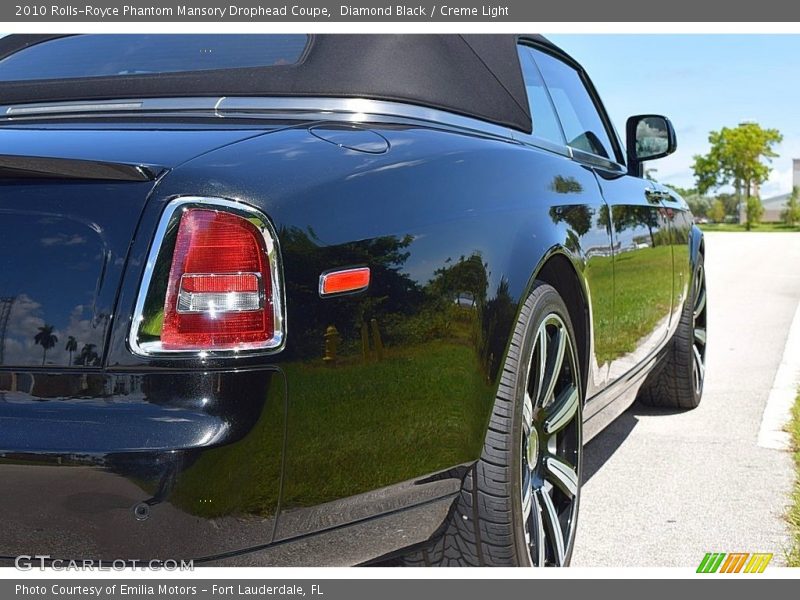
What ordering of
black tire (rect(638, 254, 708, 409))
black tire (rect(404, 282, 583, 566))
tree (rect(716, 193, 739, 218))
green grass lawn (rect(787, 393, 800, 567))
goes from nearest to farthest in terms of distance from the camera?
black tire (rect(404, 282, 583, 566)) → green grass lawn (rect(787, 393, 800, 567)) → black tire (rect(638, 254, 708, 409)) → tree (rect(716, 193, 739, 218))

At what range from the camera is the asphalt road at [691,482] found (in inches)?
130

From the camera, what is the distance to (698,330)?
565cm

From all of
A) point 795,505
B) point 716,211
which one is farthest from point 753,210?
point 795,505

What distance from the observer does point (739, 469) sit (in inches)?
164

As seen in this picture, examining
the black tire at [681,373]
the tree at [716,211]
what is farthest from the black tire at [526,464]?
the tree at [716,211]

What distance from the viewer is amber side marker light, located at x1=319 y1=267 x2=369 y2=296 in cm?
189

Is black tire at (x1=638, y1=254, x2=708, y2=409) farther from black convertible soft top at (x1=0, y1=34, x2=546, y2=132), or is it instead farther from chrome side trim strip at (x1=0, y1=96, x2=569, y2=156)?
chrome side trim strip at (x1=0, y1=96, x2=569, y2=156)

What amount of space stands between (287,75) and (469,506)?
1.29 m

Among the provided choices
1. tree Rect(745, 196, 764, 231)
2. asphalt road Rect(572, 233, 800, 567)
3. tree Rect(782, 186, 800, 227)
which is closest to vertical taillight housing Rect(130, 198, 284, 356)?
asphalt road Rect(572, 233, 800, 567)

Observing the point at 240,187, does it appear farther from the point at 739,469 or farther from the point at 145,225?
the point at 739,469

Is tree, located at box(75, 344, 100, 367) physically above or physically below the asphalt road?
above

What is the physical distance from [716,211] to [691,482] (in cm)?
7063

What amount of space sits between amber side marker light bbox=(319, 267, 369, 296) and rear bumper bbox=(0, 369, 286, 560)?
23 cm
